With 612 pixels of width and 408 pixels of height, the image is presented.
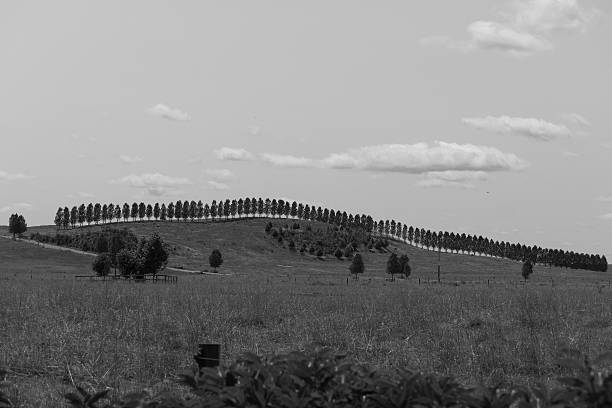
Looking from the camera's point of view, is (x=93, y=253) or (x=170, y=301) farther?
(x=93, y=253)

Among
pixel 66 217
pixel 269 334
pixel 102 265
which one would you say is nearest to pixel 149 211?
pixel 66 217

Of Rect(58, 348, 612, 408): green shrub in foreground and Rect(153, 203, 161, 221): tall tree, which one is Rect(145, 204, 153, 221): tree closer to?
Rect(153, 203, 161, 221): tall tree

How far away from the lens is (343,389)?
101 inches

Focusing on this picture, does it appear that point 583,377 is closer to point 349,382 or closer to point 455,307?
point 349,382

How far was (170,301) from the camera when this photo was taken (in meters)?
16.8

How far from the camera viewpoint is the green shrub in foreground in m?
2.31

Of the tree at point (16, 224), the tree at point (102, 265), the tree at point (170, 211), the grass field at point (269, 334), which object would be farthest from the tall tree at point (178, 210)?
the grass field at point (269, 334)

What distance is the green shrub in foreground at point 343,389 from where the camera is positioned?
91.0 inches

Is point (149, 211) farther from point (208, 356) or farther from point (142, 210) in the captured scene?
point (208, 356)

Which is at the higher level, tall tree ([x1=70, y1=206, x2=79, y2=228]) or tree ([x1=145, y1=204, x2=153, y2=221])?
tree ([x1=145, y1=204, x2=153, y2=221])

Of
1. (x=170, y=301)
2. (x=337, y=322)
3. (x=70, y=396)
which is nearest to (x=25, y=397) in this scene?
(x=70, y=396)

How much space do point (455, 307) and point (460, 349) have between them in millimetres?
7107

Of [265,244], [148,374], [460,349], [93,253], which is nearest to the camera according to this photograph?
[148,374]

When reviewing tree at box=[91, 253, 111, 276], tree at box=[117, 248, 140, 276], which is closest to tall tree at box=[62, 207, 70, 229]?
tree at box=[91, 253, 111, 276]
